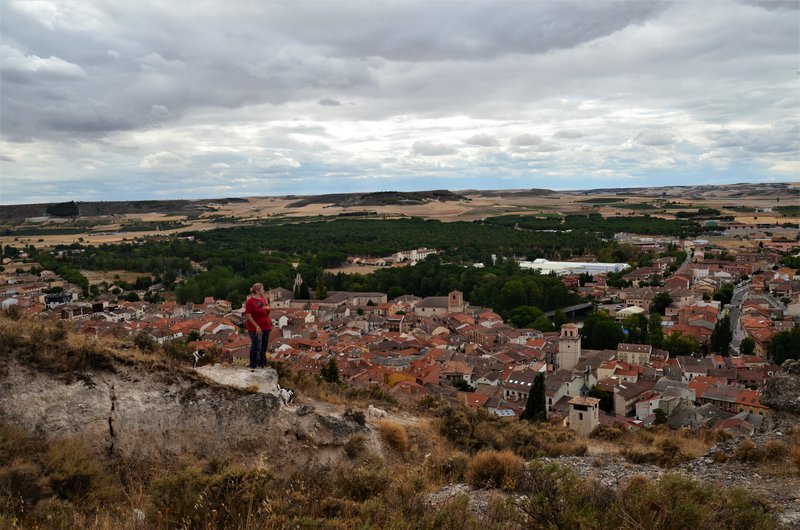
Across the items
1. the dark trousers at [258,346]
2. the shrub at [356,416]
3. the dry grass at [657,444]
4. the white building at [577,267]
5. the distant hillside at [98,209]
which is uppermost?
the distant hillside at [98,209]

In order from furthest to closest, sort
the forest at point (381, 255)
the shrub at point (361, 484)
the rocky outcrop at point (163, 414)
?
the forest at point (381, 255), the rocky outcrop at point (163, 414), the shrub at point (361, 484)

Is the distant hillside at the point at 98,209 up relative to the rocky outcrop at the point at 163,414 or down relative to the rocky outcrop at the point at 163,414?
up

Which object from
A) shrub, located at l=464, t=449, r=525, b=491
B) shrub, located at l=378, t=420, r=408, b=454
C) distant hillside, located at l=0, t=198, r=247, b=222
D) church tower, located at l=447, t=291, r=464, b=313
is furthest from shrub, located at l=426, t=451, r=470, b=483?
distant hillside, located at l=0, t=198, r=247, b=222

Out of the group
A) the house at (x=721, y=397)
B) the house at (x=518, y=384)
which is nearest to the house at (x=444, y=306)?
the house at (x=518, y=384)

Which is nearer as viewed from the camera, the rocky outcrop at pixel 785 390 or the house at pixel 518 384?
the rocky outcrop at pixel 785 390

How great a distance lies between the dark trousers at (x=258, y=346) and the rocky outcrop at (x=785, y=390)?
827cm

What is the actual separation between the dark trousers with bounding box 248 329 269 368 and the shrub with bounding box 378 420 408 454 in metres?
2.25

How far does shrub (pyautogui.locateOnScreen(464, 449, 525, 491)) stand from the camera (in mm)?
7225

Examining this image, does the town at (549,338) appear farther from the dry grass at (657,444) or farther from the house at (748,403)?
the dry grass at (657,444)

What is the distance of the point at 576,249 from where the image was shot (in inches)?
3895

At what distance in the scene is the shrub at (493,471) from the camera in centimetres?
723

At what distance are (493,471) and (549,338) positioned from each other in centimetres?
3796

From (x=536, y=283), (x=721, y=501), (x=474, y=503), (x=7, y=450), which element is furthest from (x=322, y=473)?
(x=536, y=283)

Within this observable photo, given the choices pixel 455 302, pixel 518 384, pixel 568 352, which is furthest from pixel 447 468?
pixel 455 302
